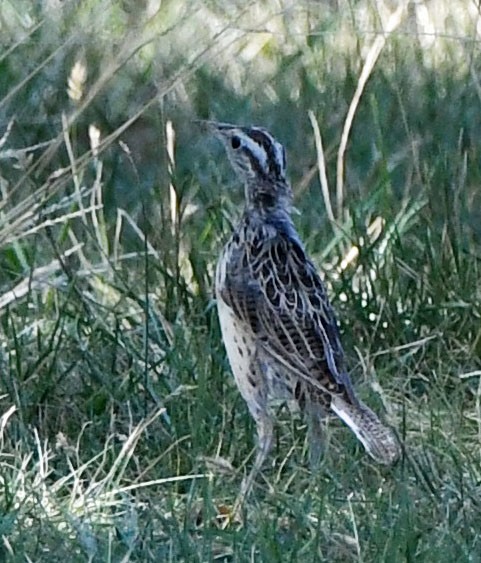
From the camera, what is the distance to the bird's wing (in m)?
4.65

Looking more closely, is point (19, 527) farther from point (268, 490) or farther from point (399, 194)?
point (399, 194)

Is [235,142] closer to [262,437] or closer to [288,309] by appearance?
[288,309]

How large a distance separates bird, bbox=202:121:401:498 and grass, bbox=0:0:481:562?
0.47 feet

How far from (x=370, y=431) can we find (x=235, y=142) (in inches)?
33.8

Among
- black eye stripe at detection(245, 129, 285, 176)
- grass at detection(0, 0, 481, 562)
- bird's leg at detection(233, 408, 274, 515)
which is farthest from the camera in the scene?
black eye stripe at detection(245, 129, 285, 176)

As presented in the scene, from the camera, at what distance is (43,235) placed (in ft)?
20.0

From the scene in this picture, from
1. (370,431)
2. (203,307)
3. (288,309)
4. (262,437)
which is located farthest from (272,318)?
(203,307)

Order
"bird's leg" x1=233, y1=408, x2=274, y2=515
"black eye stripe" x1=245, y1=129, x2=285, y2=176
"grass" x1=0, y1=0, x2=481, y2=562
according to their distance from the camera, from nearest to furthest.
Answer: "grass" x1=0, y1=0, x2=481, y2=562
"bird's leg" x1=233, y1=408, x2=274, y2=515
"black eye stripe" x1=245, y1=129, x2=285, y2=176

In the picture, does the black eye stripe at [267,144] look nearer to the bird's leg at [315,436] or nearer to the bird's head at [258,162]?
the bird's head at [258,162]

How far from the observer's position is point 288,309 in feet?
15.5

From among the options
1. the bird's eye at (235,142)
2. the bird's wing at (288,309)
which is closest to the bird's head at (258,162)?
the bird's eye at (235,142)

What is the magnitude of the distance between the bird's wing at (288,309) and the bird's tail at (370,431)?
36 millimetres

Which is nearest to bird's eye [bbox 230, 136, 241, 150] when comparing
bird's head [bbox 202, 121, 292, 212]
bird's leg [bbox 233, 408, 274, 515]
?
bird's head [bbox 202, 121, 292, 212]

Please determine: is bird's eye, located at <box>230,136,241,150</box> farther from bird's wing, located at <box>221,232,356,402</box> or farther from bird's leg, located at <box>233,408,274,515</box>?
bird's leg, located at <box>233,408,274,515</box>
